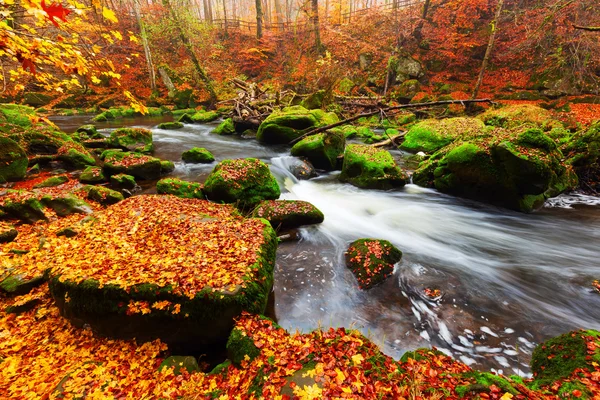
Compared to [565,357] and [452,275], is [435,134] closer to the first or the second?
[452,275]

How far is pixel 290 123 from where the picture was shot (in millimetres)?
13305

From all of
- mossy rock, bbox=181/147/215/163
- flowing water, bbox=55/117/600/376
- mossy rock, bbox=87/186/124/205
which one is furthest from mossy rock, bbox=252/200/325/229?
mossy rock, bbox=181/147/215/163

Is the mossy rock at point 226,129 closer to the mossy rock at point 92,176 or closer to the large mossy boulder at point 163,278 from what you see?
the mossy rock at point 92,176

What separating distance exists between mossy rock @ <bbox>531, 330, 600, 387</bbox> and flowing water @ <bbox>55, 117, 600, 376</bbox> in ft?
2.02

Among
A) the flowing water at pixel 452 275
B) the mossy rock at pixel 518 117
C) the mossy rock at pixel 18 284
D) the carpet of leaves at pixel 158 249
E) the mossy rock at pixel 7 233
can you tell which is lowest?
the flowing water at pixel 452 275

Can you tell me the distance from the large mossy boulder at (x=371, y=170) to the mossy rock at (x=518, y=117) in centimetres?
680

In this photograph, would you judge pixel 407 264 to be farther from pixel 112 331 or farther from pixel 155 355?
pixel 112 331

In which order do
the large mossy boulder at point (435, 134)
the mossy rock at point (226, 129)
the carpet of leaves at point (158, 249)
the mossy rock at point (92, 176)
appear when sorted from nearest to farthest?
the carpet of leaves at point (158, 249), the mossy rock at point (92, 176), the large mossy boulder at point (435, 134), the mossy rock at point (226, 129)

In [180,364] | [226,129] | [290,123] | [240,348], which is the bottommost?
[180,364]

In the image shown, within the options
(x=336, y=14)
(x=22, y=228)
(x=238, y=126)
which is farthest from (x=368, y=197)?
(x=336, y=14)

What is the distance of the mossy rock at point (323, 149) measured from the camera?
11.1 meters

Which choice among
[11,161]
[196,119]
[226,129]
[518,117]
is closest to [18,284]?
[11,161]

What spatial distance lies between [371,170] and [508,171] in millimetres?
3859

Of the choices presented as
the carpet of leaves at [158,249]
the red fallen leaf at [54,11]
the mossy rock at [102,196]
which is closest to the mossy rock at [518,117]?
the carpet of leaves at [158,249]
